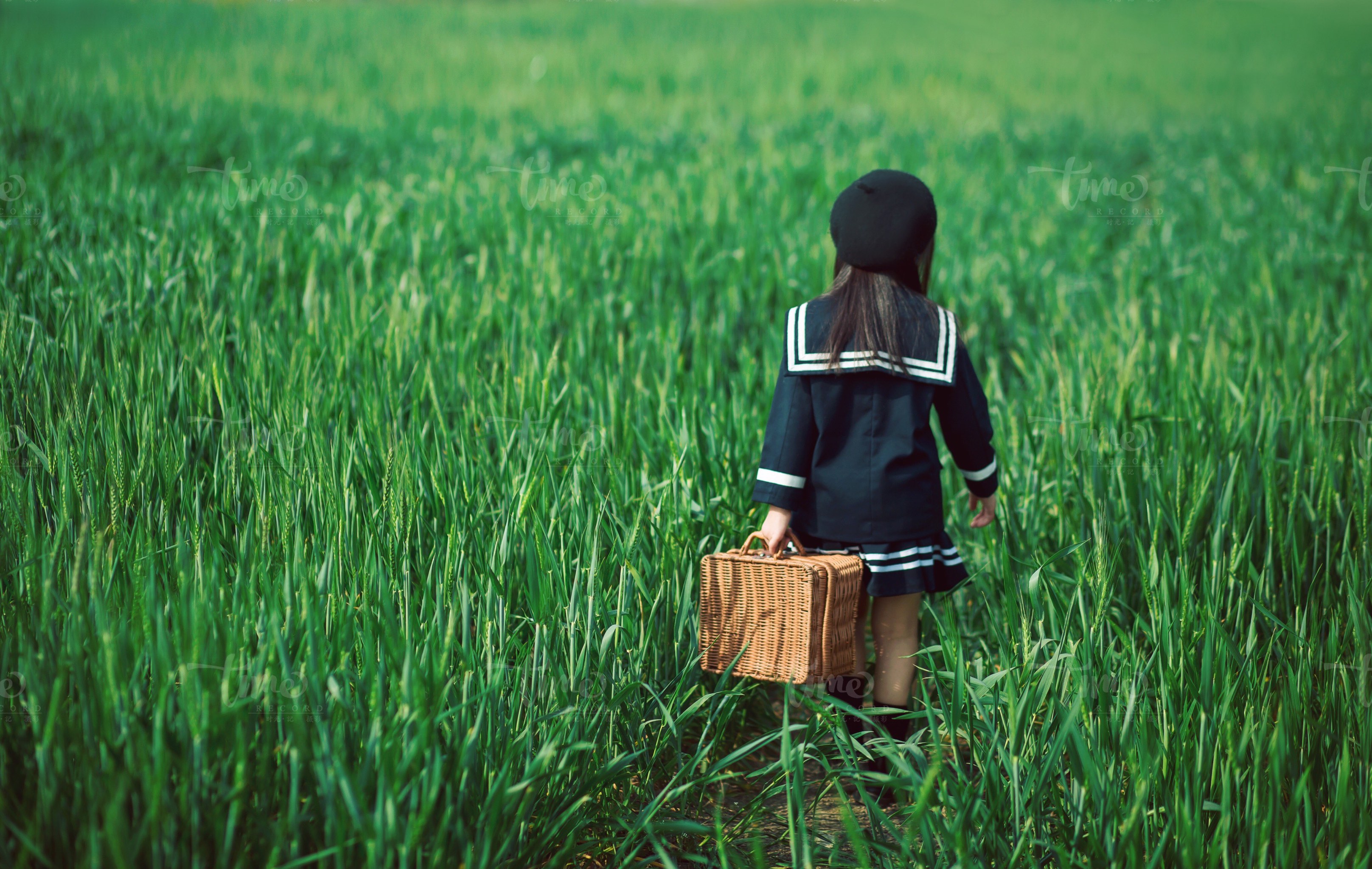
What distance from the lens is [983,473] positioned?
1.98 m

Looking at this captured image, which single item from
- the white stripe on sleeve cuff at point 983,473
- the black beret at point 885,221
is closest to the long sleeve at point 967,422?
the white stripe on sleeve cuff at point 983,473

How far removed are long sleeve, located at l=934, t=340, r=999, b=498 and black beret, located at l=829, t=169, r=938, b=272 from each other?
0.74ft

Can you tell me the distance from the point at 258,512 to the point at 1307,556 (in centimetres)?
238

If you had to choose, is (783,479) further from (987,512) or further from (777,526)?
(987,512)

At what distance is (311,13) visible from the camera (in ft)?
46.3

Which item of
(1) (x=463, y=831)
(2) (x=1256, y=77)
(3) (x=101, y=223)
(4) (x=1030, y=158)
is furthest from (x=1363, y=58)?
(1) (x=463, y=831)

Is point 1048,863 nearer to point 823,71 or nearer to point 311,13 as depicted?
point 823,71

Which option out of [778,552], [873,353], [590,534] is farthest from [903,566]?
[590,534]

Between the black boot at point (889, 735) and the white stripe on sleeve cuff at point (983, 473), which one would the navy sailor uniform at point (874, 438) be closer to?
the white stripe on sleeve cuff at point (983, 473)

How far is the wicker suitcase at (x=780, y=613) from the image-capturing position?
5.64 feet

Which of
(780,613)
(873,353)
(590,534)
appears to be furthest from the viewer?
(590,534)

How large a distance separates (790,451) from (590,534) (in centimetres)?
44

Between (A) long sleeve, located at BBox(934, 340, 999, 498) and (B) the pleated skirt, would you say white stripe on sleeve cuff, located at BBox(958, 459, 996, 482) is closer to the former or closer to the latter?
(A) long sleeve, located at BBox(934, 340, 999, 498)

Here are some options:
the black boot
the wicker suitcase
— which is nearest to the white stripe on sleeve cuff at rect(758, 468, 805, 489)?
the wicker suitcase
